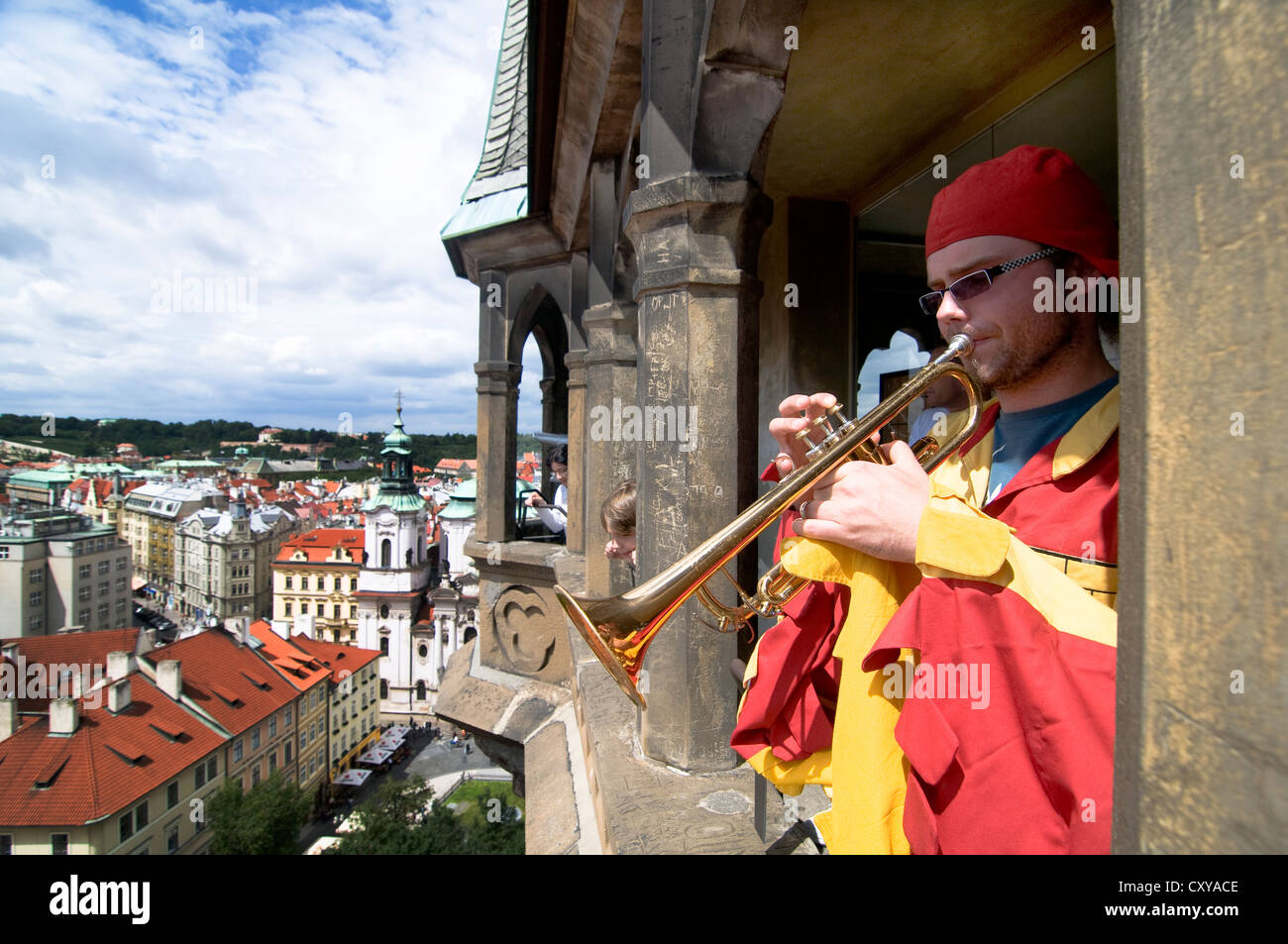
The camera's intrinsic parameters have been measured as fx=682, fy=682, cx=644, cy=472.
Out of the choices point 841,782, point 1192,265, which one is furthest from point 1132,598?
point 841,782

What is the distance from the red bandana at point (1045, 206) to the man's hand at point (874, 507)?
53 centimetres

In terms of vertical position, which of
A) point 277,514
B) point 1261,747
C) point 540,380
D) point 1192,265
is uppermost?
point 540,380

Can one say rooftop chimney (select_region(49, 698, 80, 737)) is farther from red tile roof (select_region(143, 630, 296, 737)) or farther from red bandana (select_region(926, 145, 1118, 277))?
red bandana (select_region(926, 145, 1118, 277))

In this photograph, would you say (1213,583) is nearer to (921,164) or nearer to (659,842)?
(659,842)

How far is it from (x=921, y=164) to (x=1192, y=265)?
13.6ft

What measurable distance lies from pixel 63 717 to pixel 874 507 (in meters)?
31.1

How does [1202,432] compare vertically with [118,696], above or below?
above

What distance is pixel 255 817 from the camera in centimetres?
2825

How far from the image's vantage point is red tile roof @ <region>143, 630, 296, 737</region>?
3069cm

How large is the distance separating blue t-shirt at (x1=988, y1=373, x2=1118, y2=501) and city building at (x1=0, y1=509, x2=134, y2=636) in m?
58.8

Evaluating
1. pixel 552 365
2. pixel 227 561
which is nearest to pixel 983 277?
pixel 552 365

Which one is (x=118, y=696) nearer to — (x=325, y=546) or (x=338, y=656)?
(x=338, y=656)

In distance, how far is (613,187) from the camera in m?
6.02

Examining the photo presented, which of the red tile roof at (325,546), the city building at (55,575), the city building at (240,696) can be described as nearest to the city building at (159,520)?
the red tile roof at (325,546)
